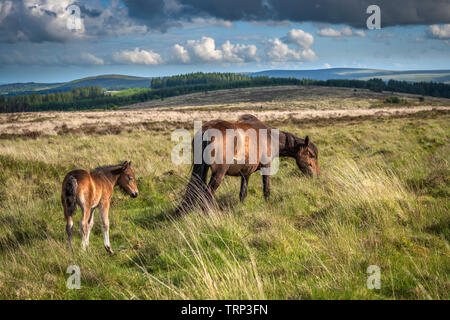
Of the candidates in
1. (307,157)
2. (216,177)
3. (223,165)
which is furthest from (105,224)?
(307,157)

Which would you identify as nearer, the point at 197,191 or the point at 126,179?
the point at 126,179

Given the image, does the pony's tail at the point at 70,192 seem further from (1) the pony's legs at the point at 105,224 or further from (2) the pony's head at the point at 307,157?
(2) the pony's head at the point at 307,157

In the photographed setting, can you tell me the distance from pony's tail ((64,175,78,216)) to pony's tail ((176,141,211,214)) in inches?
79.5

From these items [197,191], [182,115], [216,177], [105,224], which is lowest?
[105,224]

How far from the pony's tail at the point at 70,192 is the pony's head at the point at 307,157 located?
18.2ft

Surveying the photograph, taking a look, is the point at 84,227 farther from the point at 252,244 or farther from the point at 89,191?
the point at 252,244

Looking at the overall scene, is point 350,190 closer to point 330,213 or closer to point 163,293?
point 330,213

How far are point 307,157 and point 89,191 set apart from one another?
18.2ft

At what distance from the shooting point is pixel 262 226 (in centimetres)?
544

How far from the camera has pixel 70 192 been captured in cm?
470

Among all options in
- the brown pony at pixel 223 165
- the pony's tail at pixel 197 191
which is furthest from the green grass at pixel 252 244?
the brown pony at pixel 223 165

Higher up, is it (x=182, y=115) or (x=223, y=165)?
(x=182, y=115)
